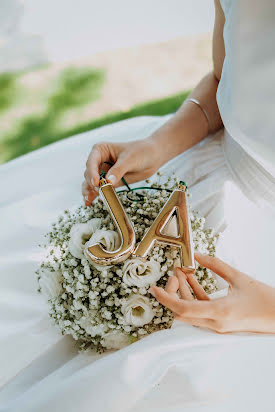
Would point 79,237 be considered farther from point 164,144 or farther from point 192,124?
point 192,124

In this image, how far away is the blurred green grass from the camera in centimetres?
290

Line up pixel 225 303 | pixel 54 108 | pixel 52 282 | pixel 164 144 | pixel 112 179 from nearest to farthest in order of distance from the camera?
pixel 225 303 → pixel 52 282 → pixel 112 179 → pixel 164 144 → pixel 54 108

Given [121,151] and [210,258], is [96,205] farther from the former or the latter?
[210,258]

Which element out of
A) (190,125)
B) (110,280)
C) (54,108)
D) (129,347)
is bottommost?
(54,108)

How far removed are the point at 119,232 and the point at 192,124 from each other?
2.24 ft

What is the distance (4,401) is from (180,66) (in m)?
2.90

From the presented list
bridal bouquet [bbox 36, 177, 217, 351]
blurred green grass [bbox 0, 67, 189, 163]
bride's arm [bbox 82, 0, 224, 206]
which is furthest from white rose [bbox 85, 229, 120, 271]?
blurred green grass [bbox 0, 67, 189, 163]

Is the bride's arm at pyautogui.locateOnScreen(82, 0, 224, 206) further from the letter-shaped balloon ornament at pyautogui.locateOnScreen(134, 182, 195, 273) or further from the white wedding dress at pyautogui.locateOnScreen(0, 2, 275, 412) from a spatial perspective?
the letter-shaped balloon ornament at pyautogui.locateOnScreen(134, 182, 195, 273)

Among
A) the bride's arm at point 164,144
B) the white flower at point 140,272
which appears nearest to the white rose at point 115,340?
the white flower at point 140,272

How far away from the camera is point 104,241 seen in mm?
A: 1037

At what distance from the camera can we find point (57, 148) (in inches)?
75.6

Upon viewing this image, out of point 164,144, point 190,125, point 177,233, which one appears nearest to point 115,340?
point 177,233

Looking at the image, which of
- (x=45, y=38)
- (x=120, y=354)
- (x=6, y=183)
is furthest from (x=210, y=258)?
(x=45, y=38)

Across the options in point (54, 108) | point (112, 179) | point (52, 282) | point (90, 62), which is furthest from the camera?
point (90, 62)
